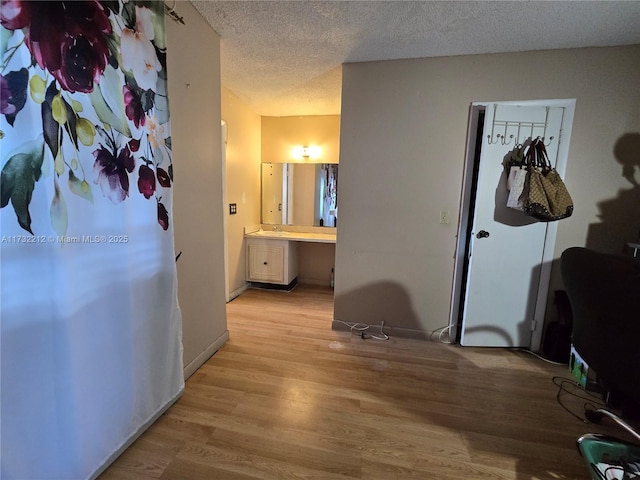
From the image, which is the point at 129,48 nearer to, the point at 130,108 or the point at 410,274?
the point at 130,108

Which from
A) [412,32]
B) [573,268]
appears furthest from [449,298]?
[412,32]

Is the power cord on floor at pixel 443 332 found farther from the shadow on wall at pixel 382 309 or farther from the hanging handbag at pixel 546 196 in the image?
the hanging handbag at pixel 546 196

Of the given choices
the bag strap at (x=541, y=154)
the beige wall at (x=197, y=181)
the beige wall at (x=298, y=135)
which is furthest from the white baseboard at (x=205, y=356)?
the bag strap at (x=541, y=154)

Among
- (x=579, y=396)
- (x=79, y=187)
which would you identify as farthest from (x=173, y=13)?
(x=579, y=396)

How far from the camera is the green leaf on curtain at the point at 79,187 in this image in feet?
3.36

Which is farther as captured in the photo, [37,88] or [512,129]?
[512,129]

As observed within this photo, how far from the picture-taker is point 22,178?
883 mm

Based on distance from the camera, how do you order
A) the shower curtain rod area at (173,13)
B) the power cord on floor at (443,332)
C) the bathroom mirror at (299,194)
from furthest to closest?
the bathroom mirror at (299,194)
the power cord on floor at (443,332)
the shower curtain rod area at (173,13)

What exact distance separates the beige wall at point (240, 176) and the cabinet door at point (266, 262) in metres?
0.12

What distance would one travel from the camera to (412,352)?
2.31m

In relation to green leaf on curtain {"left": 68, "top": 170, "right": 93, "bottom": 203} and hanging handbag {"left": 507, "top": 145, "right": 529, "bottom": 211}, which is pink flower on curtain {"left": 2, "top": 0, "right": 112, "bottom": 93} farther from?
hanging handbag {"left": 507, "top": 145, "right": 529, "bottom": 211}

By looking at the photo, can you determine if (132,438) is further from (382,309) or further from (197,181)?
(382,309)

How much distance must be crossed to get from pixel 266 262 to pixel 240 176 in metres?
1.15

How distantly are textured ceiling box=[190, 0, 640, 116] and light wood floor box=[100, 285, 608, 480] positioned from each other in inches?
92.9
